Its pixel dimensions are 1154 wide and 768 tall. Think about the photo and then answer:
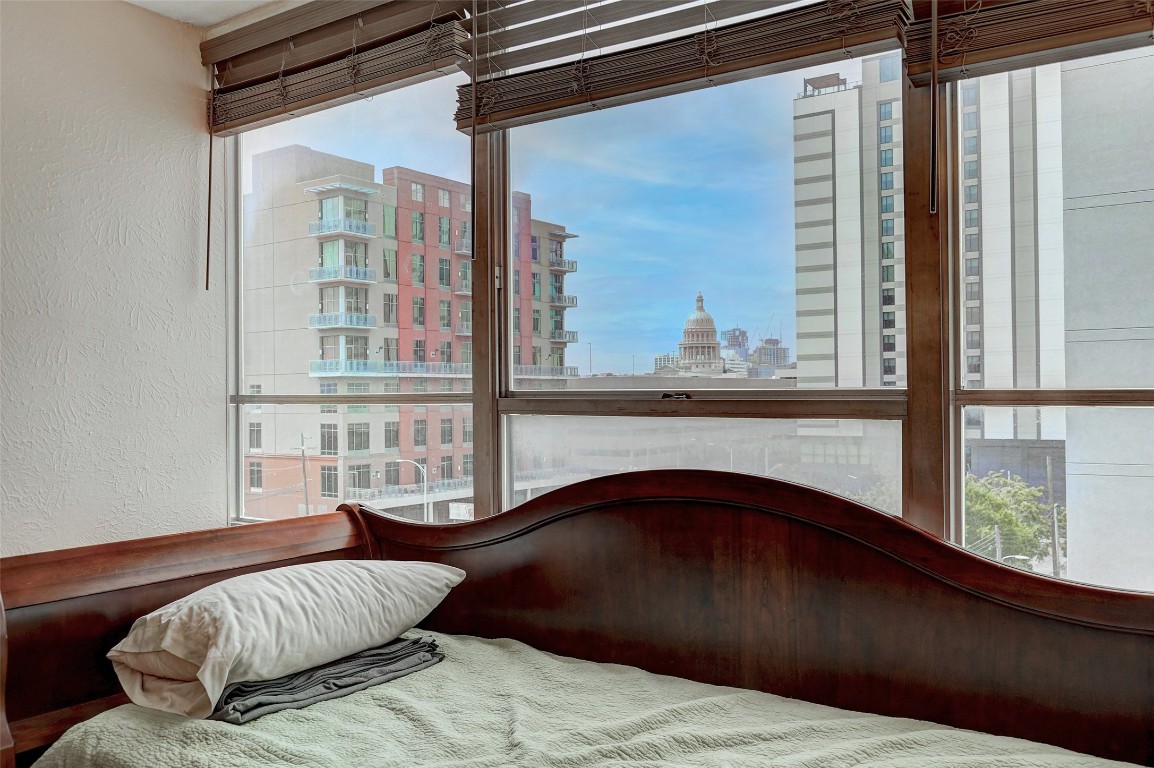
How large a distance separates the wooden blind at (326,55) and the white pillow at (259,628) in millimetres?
1440

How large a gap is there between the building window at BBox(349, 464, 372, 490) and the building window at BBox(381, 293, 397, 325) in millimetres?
480

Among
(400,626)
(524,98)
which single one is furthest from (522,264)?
(400,626)

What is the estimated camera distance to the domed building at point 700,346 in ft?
6.56

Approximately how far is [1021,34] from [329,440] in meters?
2.26

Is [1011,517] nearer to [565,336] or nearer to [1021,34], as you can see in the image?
[1021,34]

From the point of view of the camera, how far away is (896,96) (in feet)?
5.88

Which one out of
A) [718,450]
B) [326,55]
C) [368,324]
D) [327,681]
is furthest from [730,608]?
[326,55]

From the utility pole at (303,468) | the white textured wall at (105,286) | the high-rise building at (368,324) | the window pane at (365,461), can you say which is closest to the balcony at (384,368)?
the high-rise building at (368,324)

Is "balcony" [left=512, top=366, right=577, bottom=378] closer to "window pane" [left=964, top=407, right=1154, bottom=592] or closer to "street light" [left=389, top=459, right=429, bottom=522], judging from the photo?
"street light" [left=389, top=459, right=429, bottom=522]

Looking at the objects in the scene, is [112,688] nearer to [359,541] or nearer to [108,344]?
[359,541]

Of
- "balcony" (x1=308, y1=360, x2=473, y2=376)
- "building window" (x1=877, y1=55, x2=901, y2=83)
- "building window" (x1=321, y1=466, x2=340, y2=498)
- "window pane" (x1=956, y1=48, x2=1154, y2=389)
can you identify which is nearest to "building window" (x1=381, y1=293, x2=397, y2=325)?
"balcony" (x1=308, y1=360, x2=473, y2=376)

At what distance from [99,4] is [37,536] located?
1.72 meters

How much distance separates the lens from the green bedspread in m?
1.32

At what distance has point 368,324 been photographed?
8.82 feet
